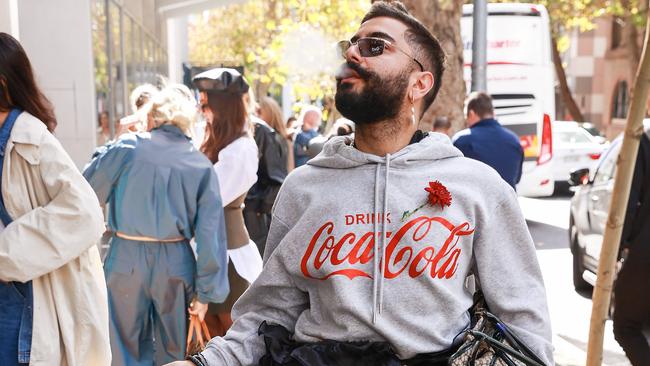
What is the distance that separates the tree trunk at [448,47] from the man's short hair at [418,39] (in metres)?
5.57

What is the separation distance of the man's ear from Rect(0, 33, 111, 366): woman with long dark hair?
5.06ft

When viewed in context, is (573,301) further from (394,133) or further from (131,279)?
(394,133)

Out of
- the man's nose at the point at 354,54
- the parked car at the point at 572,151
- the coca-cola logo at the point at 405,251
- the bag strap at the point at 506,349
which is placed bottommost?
the parked car at the point at 572,151

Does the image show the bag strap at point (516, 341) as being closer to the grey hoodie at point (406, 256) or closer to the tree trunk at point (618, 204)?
the grey hoodie at point (406, 256)

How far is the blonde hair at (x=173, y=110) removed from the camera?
532 cm

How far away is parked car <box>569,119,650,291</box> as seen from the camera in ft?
27.4

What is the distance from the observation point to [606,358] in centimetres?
707

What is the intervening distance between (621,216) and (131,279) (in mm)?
3112

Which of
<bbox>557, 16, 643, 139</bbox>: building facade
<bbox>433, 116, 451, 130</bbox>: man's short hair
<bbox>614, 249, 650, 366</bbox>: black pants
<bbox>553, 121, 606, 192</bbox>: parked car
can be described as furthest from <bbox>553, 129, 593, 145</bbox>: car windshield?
<bbox>557, 16, 643, 139</bbox>: building facade

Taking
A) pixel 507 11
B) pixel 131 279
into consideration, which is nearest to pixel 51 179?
pixel 131 279

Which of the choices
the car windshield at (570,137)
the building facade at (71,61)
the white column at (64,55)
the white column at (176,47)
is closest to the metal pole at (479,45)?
the building facade at (71,61)

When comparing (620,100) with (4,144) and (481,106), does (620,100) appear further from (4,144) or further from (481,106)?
(4,144)

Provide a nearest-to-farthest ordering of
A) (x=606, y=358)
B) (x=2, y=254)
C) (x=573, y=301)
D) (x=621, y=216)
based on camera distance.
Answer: (x=621, y=216) < (x=2, y=254) < (x=606, y=358) < (x=573, y=301)

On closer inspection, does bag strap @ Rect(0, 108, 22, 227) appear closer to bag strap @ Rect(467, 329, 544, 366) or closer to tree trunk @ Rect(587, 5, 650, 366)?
bag strap @ Rect(467, 329, 544, 366)
